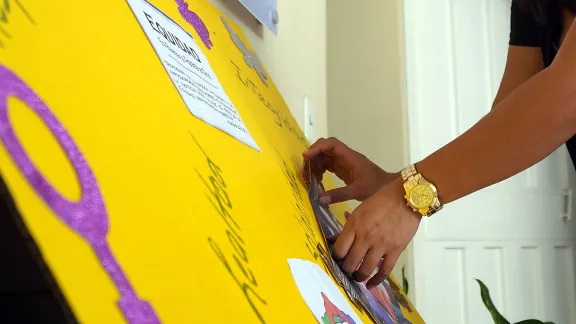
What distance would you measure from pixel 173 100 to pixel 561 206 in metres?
2.15

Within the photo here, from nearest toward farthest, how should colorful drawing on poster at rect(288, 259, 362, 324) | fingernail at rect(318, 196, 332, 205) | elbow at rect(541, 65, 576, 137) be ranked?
colorful drawing on poster at rect(288, 259, 362, 324) < elbow at rect(541, 65, 576, 137) < fingernail at rect(318, 196, 332, 205)

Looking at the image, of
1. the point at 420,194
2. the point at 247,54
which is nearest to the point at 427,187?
the point at 420,194

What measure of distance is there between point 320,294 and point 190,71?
204 mm

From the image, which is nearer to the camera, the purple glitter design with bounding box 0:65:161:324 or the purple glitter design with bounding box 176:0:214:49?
the purple glitter design with bounding box 0:65:161:324

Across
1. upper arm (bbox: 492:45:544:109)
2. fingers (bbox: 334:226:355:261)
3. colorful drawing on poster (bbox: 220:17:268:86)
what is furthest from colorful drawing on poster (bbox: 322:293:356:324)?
upper arm (bbox: 492:45:544:109)

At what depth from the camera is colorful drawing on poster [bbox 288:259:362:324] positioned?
0.33m

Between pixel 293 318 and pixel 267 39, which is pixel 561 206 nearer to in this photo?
pixel 267 39

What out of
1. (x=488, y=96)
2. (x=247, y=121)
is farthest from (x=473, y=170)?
(x=488, y=96)

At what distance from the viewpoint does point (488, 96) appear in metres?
1.96

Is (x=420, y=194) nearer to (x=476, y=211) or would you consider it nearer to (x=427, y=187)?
(x=427, y=187)

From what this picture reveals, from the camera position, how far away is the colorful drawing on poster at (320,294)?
0.33m

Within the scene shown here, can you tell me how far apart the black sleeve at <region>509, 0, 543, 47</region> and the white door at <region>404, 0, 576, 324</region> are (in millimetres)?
839

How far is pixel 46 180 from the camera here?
178 millimetres

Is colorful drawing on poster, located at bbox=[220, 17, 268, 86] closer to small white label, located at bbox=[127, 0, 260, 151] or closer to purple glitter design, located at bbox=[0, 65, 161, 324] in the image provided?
small white label, located at bbox=[127, 0, 260, 151]
